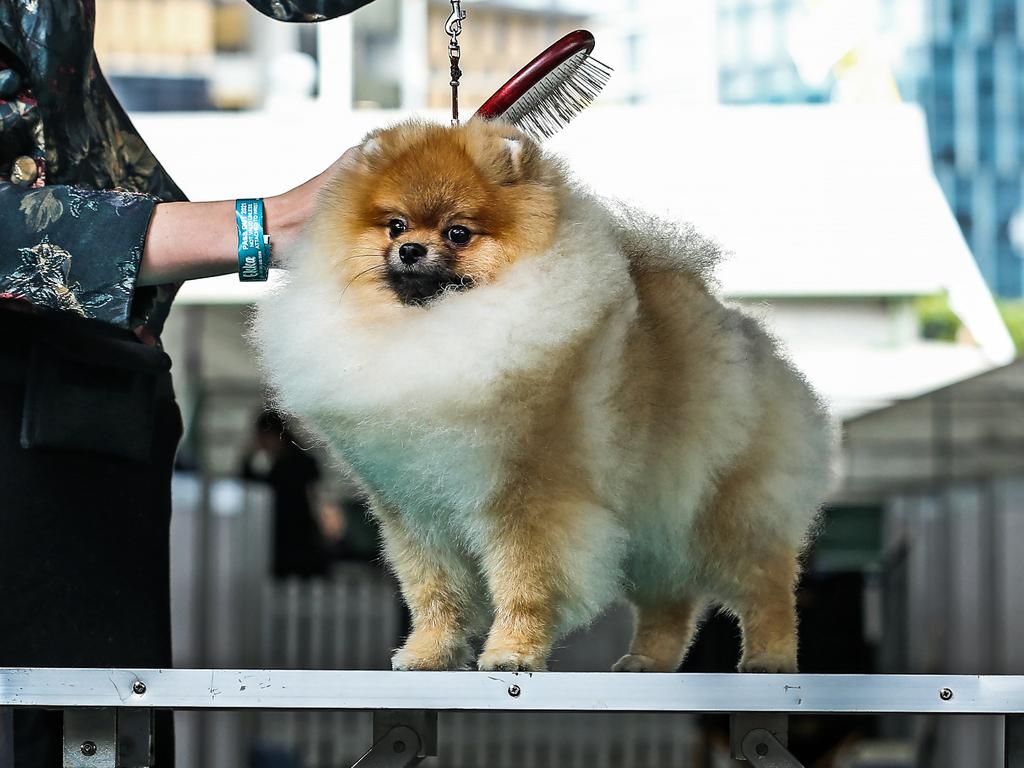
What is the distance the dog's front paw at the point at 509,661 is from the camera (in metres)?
1.49

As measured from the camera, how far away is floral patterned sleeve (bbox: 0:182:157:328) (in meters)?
1.58

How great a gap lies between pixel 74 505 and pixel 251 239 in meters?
0.50

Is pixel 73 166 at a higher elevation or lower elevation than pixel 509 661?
higher

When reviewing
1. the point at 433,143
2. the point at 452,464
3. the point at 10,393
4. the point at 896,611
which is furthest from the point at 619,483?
the point at 896,611

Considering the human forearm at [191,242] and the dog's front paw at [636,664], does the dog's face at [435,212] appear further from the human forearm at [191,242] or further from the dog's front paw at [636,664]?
the dog's front paw at [636,664]

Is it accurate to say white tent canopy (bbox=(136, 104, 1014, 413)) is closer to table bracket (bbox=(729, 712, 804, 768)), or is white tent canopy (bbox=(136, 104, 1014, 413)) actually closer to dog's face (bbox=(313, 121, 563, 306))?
dog's face (bbox=(313, 121, 563, 306))

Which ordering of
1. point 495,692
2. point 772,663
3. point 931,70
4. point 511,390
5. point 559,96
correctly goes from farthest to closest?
point 931,70 < point 559,96 < point 772,663 < point 511,390 < point 495,692

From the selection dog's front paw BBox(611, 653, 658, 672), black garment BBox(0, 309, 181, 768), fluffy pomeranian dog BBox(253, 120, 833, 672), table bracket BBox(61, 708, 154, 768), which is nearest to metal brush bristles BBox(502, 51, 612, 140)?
fluffy pomeranian dog BBox(253, 120, 833, 672)

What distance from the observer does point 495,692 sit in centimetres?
139

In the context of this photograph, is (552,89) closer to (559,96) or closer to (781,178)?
(559,96)

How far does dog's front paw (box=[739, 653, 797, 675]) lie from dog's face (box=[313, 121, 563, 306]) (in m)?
0.63

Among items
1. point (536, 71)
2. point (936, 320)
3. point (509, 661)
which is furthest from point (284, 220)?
point (936, 320)

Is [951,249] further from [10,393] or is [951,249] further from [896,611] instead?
[10,393]

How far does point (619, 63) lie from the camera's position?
20.9ft
